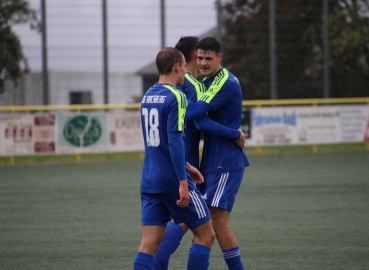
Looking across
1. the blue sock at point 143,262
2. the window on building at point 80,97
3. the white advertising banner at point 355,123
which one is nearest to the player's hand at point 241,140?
the blue sock at point 143,262

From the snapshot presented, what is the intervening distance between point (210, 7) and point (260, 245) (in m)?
12.5

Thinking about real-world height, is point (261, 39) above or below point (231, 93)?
above

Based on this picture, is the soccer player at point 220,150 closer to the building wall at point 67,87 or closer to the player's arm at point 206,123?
the player's arm at point 206,123

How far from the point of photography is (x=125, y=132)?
16719 mm

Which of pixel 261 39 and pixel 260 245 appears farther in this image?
pixel 261 39

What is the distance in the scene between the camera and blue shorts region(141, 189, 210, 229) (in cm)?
465

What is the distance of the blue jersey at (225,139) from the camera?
17.1 feet

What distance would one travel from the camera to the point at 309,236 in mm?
7270

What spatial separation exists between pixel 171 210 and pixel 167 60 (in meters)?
1.04

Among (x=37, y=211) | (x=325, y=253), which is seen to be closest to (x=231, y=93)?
(x=325, y=253)

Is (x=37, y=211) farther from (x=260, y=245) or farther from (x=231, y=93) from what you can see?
(x=231, y=93)

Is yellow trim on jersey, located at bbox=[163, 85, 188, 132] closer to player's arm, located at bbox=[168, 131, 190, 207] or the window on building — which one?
player's arm, located at bbox=[168, 131, 190, 207]

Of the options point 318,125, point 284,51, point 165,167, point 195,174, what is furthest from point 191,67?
point 284,51

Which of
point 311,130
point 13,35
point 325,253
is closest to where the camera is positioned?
point 325,253
